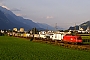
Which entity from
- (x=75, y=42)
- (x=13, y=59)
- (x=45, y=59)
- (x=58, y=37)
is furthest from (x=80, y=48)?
(x=58, y=37)

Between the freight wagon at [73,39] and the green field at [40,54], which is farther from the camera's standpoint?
the freight wagon at [73,39]

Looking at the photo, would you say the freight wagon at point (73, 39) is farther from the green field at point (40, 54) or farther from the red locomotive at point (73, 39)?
the green field at point (40, 54)

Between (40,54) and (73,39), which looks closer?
(40,54)

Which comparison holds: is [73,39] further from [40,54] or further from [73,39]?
[40,54]

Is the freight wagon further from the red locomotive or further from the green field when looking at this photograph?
the green field

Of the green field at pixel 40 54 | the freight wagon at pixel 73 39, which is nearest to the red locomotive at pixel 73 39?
the freight wagon at pixel 73 39

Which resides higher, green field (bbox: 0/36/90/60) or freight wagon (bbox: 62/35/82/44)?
freight wagon (bbox: 62/35/82/44)

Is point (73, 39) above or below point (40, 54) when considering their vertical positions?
above

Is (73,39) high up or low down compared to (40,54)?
up

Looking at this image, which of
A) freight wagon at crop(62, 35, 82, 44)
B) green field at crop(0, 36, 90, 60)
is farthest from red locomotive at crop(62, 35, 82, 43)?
Result: green field at crop(0, 36, 90, 60)

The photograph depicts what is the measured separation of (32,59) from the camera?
23375 millimetres

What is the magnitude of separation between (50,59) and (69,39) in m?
41.1

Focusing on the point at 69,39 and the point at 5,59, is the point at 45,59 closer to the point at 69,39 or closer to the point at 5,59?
the point at 5,59

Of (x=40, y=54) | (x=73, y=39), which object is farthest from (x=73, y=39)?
(x=40, y=54)
